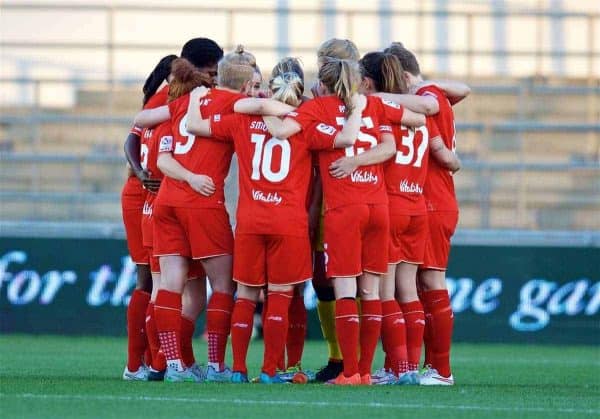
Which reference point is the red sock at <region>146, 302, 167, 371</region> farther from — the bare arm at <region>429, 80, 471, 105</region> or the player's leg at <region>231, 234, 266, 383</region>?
the bare arm at <region>429, 80, 471, 105</region>

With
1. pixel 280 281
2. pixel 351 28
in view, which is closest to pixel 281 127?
pixel 280 281

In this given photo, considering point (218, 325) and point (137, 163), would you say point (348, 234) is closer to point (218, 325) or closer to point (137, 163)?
point (218, 325)

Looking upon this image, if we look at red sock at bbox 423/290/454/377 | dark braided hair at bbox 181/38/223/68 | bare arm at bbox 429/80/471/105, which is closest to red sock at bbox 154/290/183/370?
dark braided hair at bbox 181/38/223/68

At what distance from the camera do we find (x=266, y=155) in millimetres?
8289

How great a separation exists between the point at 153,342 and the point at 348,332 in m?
1.30

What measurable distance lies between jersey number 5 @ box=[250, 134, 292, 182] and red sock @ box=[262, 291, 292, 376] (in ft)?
2.32

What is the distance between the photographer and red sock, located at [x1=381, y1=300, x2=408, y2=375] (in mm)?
8523

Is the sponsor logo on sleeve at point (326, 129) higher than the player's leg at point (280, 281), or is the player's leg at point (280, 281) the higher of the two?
the sponsor logo on sleeve at point (326, 129)

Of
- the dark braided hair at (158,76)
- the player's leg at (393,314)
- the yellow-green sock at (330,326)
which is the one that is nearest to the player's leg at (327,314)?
the yellow-green sock at (330,326)

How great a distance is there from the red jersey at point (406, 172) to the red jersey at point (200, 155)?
3.25 feet

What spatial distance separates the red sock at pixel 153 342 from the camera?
8656 mm

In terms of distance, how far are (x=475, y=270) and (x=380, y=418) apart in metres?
8.29

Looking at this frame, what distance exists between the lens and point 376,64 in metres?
8.75

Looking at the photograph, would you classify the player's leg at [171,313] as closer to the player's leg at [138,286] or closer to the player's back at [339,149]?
the player's leg at [138,286]
